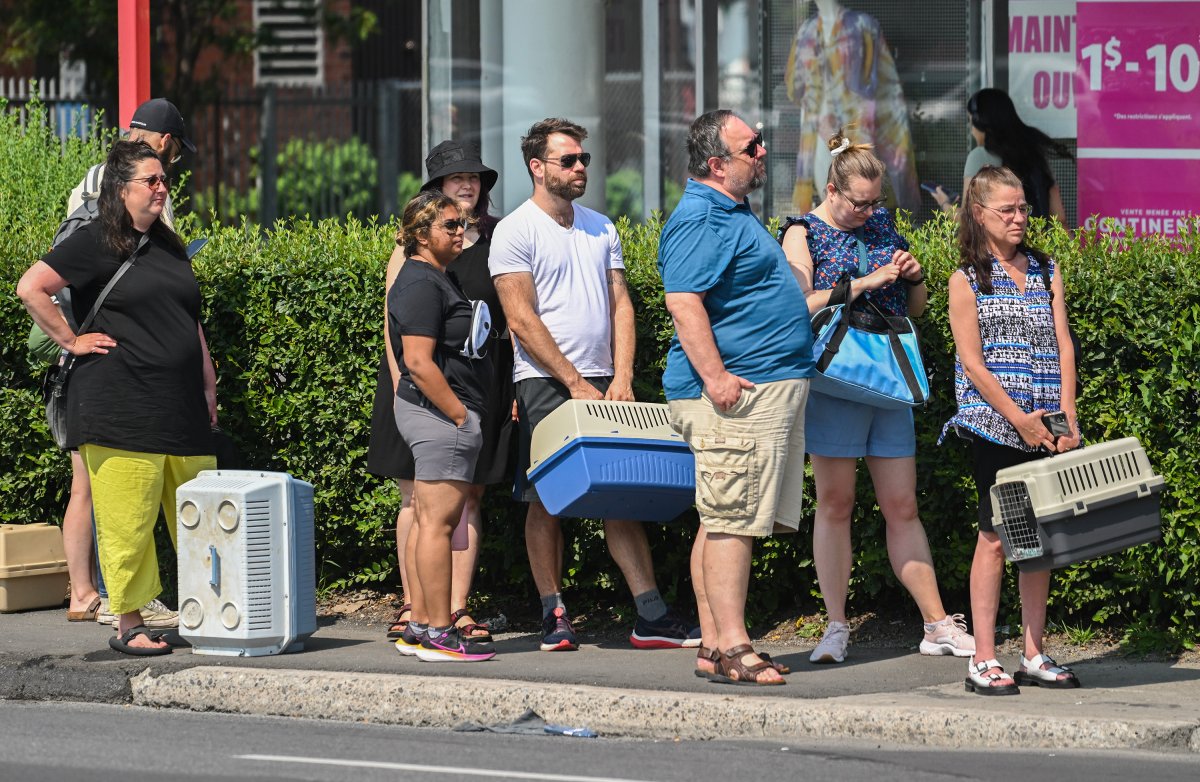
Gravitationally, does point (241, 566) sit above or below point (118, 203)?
below

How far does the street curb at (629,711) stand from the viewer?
242 inches

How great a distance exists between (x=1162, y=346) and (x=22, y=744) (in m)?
4.43

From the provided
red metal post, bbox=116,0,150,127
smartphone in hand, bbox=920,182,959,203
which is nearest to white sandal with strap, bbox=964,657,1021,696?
red metal post, bbox=116,0,150,127

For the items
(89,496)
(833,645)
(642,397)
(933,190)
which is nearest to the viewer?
(833,645)

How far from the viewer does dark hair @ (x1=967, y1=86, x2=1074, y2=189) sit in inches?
396

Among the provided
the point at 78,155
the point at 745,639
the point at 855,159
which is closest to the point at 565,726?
the point at 745,639

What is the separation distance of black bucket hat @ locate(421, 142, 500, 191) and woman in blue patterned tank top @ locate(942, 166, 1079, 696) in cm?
213

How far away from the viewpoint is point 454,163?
7.78 m

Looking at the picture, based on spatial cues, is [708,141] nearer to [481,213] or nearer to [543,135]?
[543,135]

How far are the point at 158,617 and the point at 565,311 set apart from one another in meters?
2.51

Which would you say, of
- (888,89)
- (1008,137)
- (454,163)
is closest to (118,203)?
(454,163)

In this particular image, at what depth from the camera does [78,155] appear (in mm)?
11172

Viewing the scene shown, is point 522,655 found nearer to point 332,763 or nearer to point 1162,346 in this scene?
point 332,763

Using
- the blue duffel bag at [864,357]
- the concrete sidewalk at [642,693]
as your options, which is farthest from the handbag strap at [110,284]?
the blue duffel bag at [864,357]
